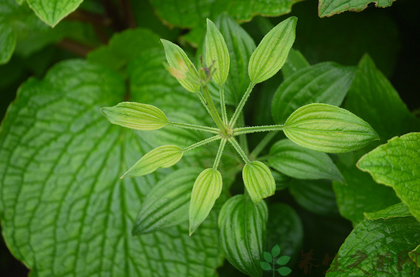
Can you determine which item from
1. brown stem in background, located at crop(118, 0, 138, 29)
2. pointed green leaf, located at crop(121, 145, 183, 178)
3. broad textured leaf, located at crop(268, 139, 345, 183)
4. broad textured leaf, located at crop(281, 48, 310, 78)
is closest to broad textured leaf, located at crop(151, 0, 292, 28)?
broad textured leaf, located at crop(281, 48, 310, 78)

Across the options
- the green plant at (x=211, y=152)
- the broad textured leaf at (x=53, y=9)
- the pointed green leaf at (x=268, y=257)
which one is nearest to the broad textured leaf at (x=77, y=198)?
the green plant at (x=211, y=152)

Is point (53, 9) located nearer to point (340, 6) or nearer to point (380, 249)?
point (340, 6)

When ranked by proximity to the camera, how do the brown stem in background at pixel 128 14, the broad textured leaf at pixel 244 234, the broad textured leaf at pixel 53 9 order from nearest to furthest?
the broad textured leaf at pixel 244 234 → the broad textured leaf at pixel 53 9 → the brown stem in background at pixel 128 14

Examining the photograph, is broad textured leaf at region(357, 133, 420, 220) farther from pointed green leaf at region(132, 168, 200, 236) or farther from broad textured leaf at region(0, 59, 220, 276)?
broad textured leaf at region(0, 59, 220, 276)

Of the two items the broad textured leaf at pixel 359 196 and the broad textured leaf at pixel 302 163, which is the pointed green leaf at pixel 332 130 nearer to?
the broad textured leaf at pixel 302 163

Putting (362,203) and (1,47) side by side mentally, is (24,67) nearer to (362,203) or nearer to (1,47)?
(1,47)

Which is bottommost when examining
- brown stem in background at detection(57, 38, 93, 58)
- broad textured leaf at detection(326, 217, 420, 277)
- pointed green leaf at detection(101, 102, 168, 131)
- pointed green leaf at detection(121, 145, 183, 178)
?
broad textured leaf at detection(326, 217, 420, 277)
